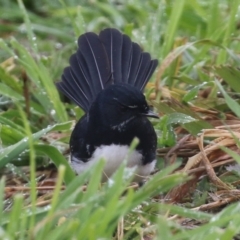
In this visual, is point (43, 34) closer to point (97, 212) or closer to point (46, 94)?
point (46, 94)

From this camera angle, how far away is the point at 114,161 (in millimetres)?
3377

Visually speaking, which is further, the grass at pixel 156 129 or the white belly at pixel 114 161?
the white belly at pixel 114 161

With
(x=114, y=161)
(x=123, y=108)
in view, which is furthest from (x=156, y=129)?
(x=114, y=161)

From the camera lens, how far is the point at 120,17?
18.3 feet

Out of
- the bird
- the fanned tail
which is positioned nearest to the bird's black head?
the bird

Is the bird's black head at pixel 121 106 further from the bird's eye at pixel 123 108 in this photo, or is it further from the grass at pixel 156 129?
the grass at pixel 156 129

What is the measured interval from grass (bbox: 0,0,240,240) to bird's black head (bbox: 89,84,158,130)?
0.24m

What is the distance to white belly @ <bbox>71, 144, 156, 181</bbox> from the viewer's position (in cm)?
338

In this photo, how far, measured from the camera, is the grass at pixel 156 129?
7.89ft

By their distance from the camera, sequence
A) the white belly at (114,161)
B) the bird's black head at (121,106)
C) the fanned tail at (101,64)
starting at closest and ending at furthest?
the white belly at (114,161) < the bird's black head at (121,106) < the fanned tail at (101,64)

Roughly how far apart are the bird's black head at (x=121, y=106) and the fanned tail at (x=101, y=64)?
0.61 meters

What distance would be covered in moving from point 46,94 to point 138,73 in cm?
54

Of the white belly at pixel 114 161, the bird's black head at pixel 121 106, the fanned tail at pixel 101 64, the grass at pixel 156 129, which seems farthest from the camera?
the fanned tail at pixel 101 64

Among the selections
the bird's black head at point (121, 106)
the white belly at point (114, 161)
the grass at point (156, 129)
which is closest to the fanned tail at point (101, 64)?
the grass at point (156, 129)
